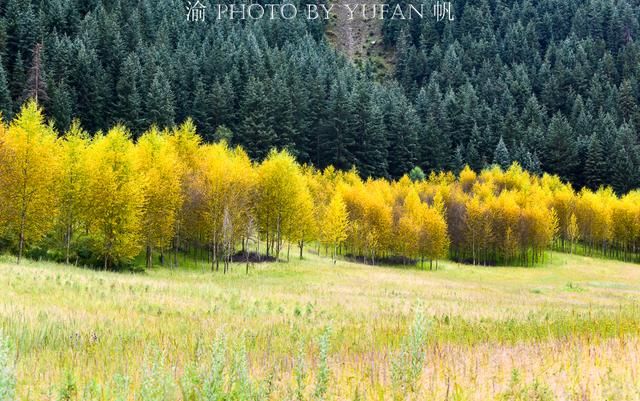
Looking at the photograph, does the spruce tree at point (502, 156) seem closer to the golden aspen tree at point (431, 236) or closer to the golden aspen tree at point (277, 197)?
the golden aspen tree at point (431, 236)

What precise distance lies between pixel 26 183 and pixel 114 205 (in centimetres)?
676

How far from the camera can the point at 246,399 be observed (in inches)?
206

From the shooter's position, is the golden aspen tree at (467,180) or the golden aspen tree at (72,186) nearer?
the golden aspen tree at (72,186)

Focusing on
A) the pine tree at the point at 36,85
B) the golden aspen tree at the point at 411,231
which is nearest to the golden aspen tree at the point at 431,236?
the golden aspen tree at the point at 411,231

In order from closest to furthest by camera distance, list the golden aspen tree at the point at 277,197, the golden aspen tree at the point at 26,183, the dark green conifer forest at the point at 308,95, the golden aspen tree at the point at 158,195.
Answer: the golden aspen tree at the point at 26,183 → the golden aspen tree at the point at 158,195 → the golden aspen tree at the point at 277,197 → the dark green conifer forest at the point at 308,95

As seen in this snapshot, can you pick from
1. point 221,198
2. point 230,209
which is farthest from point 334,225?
point 221,198

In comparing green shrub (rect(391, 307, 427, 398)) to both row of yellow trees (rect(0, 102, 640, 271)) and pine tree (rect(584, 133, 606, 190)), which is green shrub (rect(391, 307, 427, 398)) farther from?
pine tree (rect(584, 133, 606, 190))

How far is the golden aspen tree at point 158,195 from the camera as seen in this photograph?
44781mm

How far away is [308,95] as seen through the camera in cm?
11800

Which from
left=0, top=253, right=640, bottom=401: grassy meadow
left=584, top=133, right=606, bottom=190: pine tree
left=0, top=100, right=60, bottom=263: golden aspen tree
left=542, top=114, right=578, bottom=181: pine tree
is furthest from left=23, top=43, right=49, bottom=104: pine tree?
left=584, top=133, right=606, bottom=190: pine tree

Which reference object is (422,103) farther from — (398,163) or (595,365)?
(595,365)

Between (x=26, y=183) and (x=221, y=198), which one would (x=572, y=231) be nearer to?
(x=221, y=198)

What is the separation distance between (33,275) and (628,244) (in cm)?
10650

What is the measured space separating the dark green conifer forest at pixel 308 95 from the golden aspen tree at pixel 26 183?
43864 mm
